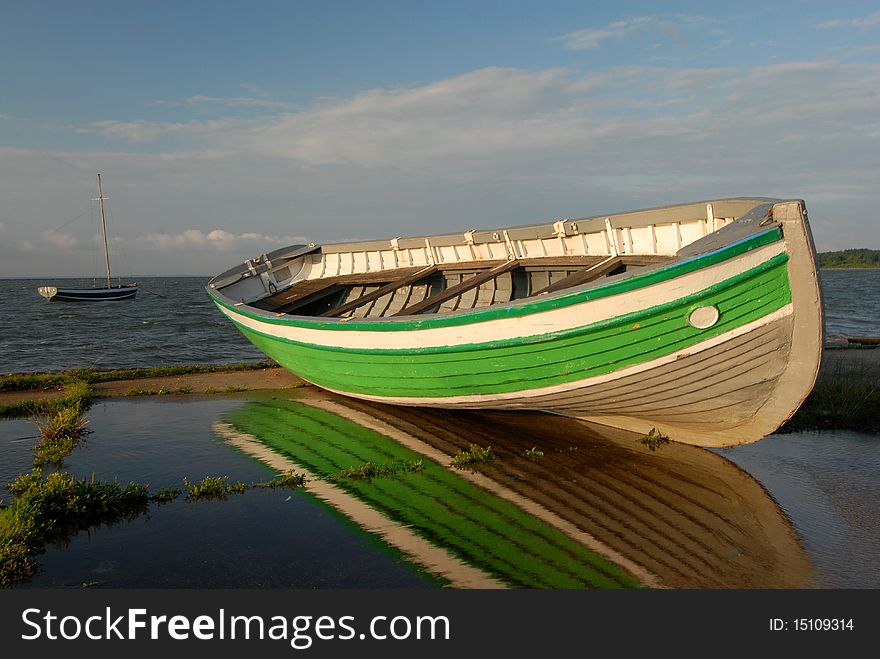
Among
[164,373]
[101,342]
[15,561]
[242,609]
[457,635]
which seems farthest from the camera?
[101,342]

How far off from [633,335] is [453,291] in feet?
11.2

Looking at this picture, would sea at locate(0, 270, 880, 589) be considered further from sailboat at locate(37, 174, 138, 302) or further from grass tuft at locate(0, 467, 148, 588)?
sailboat at locate(37, 174, 138, 302)

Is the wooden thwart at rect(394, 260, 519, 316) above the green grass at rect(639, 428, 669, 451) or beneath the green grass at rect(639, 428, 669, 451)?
above

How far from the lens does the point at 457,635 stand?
11.5 ft

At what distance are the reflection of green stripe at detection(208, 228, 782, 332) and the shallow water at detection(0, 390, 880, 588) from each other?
137cm

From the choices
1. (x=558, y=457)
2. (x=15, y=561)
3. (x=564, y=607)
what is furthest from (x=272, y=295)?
(x=564, y=607)

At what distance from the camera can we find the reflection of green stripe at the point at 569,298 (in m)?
5.31

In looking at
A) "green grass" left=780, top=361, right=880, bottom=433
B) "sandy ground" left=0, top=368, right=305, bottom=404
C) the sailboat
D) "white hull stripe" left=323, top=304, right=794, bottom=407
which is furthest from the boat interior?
the sailboat

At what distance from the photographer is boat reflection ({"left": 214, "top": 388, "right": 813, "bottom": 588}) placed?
432cm

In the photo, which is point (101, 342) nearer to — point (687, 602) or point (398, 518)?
point (398, 518)

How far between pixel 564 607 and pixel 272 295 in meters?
10.7

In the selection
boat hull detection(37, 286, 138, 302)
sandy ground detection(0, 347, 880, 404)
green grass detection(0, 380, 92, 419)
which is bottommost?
sandy ground detection(0, 347, 880, 404)

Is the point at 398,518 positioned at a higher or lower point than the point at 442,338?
lower

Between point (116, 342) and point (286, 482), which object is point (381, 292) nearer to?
point (286, 482)
